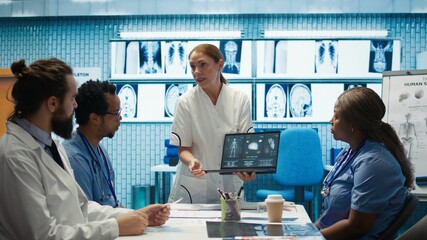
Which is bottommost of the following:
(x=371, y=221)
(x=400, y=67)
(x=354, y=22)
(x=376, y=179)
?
(x=371, y=221)

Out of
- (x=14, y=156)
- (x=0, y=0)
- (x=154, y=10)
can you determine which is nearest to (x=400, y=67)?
(x=154, y=10)

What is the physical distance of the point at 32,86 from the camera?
68.6 inches

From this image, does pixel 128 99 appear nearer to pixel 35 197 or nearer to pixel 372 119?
pixel 372 119

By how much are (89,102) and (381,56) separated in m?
3.70

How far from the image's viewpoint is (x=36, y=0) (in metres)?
5.52

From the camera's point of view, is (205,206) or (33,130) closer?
(33,130)

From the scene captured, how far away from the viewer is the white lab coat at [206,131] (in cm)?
288

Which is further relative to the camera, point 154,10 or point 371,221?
point 154,10

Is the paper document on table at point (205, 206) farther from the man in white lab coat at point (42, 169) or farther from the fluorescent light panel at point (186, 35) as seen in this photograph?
the fluorescent light panel at point (186, 35)

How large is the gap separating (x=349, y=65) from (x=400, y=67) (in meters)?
0.50

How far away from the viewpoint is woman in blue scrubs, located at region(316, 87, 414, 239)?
2.14m

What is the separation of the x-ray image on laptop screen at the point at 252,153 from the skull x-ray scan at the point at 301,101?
279 cm

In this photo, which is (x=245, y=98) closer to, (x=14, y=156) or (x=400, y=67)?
(x=14, y=156)

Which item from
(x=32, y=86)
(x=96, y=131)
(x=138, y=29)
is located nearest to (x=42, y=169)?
(x=32, y=86)
